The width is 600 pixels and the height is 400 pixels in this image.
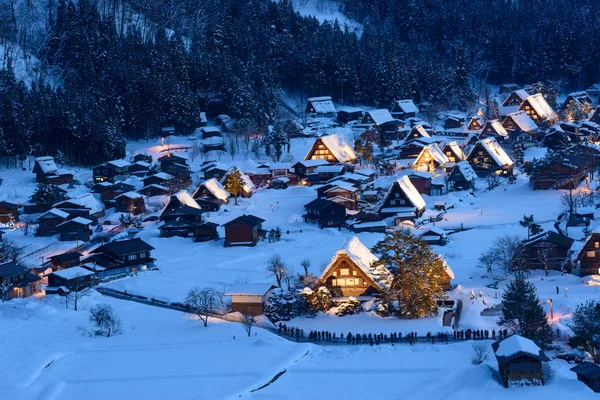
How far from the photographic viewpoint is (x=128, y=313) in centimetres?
2898

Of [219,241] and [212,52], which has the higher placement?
[212,52]

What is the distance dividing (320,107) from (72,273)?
39.9m

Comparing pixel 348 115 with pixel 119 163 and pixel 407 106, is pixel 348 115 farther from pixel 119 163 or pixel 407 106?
pixel 119 163

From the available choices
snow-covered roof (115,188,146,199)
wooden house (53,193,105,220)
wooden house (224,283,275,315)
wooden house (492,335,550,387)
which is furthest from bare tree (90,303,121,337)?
snow-covered roof (115,188,146,199)

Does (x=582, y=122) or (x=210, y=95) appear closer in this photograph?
(x=582, y=122)

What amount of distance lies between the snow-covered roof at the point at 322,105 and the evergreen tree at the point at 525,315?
45.5 meters

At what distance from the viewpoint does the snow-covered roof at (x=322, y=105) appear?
68.9 m

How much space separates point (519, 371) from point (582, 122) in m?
42.0

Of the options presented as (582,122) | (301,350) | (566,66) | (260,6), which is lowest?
(301,350)

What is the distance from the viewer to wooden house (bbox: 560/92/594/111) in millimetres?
66938

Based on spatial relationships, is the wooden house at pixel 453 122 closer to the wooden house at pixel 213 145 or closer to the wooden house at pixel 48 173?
the wooden house at pixel 213 145

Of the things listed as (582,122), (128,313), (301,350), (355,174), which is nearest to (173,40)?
(355,174)

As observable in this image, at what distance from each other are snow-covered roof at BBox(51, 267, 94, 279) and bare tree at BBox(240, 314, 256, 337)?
8269 millimetres

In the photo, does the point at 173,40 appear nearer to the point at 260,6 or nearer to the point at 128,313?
the point at 260,6
